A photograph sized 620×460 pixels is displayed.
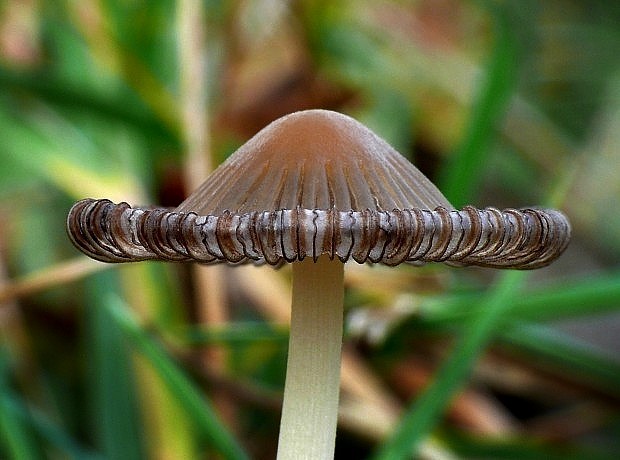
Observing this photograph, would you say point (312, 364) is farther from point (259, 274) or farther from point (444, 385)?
point (259, 274)

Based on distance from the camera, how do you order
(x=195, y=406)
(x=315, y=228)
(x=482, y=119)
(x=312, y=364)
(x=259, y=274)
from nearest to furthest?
(x=315, y=228), (x=312, y=364), (x=195, y=406), (x=482, y=119), (x=259, y=274)

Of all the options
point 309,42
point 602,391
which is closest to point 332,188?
point 602,391

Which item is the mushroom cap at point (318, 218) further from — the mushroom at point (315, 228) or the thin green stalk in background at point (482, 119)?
the thin green stalk in background at point (482, 119)

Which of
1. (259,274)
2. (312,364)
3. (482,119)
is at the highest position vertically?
(482,119)

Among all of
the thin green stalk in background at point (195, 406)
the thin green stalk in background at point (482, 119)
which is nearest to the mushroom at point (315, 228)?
the thin green stalk in background at point (195, 406)

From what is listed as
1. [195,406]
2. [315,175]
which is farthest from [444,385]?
[315,175]

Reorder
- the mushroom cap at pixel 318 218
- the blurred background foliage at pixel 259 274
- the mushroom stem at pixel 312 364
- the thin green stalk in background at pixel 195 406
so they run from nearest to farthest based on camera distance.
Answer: the mushroom cap at pixel 318 218 < the mushroom stem at pixel 312 364 < the thin green stalk in background at pixel 195 406 < the blurred background foliage at pixel 259 274
